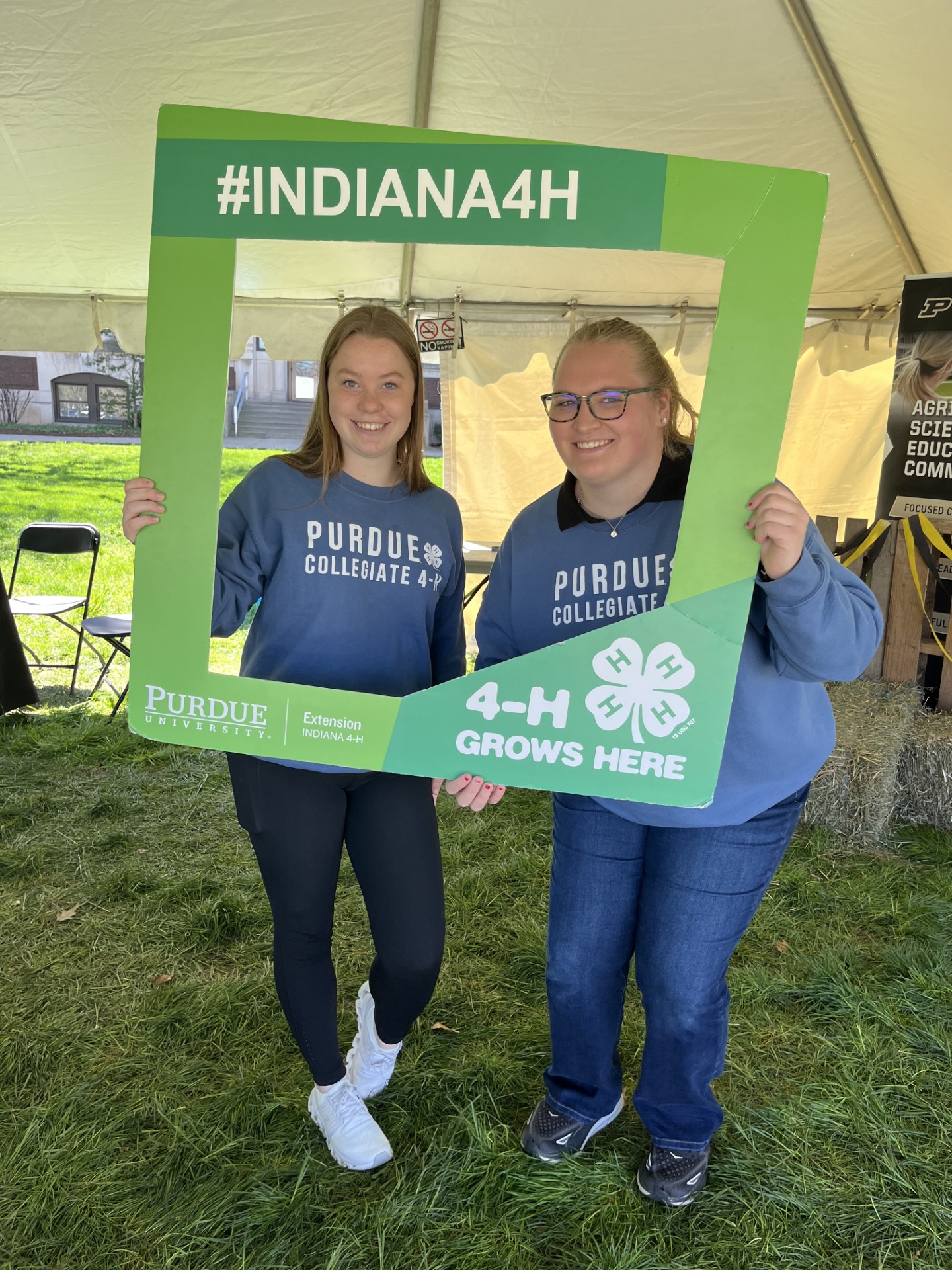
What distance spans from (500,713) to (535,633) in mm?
396

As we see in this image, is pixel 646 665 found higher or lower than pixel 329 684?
higher

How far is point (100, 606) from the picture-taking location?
5.97 metres

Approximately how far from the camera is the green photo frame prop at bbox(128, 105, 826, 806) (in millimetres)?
1184

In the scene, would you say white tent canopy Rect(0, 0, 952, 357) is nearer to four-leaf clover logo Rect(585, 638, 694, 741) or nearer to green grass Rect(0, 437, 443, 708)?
green grass Rect(0, 437, 443, 708)

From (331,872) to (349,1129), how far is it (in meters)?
0.65

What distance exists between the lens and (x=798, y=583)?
136 cm

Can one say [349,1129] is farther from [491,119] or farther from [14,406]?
[14,406]

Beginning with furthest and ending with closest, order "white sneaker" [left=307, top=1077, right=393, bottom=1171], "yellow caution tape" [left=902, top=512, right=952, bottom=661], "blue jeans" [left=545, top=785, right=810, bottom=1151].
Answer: "yellow caution tape" [left=902, top=512, right=952, bottom=661] → "white sneaker" [left=307, top=1077, right=393, bottom=1171] → "blue jeans" [left=545, top=785, right=810, bottom=1151]

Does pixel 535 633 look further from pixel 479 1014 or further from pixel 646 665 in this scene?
pixel 479 1014

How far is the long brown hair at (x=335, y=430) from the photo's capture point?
1.65 metres

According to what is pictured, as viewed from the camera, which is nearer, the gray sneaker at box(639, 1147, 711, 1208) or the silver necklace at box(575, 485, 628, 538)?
the silver necklace at box(575, 485, 628, 538)

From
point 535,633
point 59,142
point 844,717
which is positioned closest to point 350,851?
point 535,633

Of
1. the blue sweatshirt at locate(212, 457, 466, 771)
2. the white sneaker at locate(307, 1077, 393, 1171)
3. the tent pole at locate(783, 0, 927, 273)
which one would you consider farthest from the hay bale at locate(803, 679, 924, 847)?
the blue sweatshirt at locate(212, 457, 466, 771)

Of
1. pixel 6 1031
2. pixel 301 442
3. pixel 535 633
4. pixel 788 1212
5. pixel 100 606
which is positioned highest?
pixel 301 442
